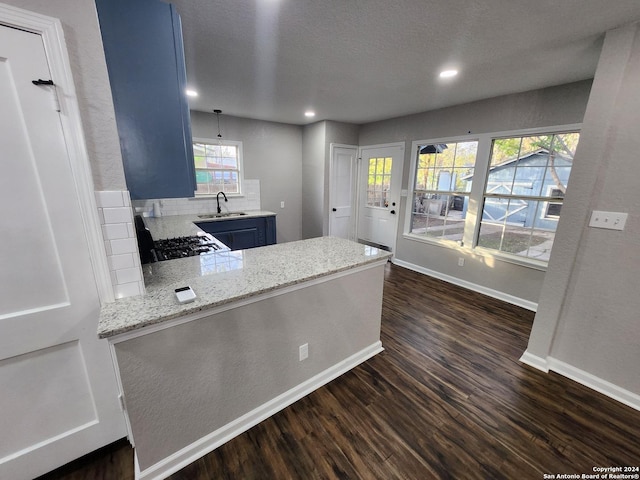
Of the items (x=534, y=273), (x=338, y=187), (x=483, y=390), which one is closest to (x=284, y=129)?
(x=338, y=187)

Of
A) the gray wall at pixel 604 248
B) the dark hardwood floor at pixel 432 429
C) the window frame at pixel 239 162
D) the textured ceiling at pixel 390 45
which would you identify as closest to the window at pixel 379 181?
the textured ceiling at pixel 390 45

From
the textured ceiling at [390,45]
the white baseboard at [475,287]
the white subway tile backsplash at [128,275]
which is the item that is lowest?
the white baseboard at [475,287]

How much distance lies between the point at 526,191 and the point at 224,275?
332 cm

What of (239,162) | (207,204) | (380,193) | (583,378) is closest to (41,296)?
(207,204)

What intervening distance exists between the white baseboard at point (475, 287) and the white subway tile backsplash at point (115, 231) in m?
3.66

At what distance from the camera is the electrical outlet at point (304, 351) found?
171 centimetres

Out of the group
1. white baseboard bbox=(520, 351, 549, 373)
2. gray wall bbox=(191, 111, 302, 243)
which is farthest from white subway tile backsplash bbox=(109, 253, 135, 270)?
gray wall bbox=(191, 111, 302, 243)

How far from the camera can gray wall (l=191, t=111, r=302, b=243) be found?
4107 millimetres

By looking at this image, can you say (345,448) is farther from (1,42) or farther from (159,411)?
(1,42)

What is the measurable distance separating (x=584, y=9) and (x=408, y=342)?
250 cm

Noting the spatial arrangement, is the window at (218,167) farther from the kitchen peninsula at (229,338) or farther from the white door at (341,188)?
the kitchen peninsula at (229,338)

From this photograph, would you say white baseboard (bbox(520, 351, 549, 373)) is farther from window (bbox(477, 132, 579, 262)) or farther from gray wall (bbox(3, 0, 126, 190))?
gray wall (bbox(3, 0, 126, 190))

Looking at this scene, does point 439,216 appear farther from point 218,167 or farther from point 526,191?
point 218,167

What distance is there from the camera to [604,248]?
1.76m
